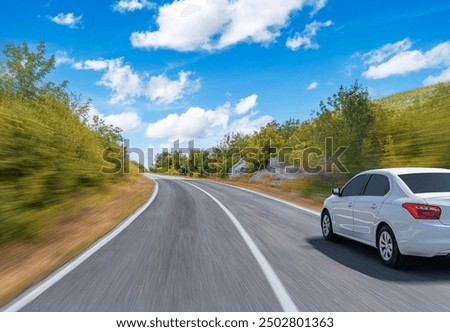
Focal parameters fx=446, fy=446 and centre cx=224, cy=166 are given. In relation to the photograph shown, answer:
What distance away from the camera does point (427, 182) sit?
7.20 meters

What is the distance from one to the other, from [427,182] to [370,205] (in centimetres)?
100

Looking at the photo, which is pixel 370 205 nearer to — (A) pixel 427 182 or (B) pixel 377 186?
(B) pixel 377 186

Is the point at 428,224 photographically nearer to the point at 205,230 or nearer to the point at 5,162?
the point at 205,230

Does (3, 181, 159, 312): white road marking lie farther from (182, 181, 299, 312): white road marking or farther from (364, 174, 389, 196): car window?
(364, 174, 389, 196): car window

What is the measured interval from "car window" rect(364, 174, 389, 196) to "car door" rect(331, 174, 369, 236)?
25cm

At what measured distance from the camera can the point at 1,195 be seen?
26.5ft

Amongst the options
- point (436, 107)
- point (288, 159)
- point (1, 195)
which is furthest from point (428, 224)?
point (288, 159)

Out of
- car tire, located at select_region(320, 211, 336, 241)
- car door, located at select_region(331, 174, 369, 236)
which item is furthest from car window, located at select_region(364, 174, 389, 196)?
car tire, located at select_region(320, 211, 336, 241)

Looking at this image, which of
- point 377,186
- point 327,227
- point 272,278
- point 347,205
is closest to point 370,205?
point 377,186

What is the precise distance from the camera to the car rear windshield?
698 centimetres

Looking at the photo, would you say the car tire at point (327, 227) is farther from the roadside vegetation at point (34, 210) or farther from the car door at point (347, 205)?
the roadside vegetation at point (34, 210)

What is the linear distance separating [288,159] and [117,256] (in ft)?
125

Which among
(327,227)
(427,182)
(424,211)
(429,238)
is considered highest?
(427,182)

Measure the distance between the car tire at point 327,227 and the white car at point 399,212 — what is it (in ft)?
1.57
